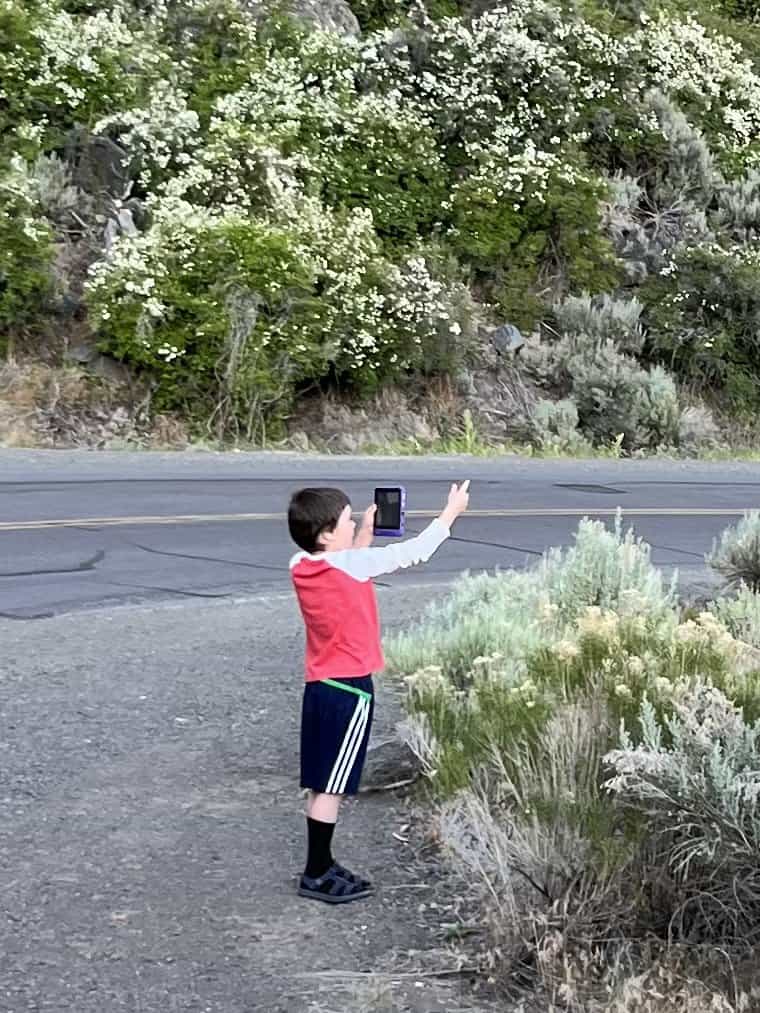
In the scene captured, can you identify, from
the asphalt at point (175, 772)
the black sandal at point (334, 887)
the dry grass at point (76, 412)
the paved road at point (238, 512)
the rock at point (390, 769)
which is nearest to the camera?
the asphalt at point (175, 772)

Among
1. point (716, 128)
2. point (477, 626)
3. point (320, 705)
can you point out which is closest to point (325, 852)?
point (320, 705)

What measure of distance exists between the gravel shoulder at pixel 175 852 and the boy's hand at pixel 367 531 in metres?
1.16

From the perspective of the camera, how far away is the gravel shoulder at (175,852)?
167 inches

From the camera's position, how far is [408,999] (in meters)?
4.15

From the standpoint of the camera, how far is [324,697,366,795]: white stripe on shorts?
4957mm

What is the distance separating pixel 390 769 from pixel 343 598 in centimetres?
151

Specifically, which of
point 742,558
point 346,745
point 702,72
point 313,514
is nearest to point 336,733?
point 346,745

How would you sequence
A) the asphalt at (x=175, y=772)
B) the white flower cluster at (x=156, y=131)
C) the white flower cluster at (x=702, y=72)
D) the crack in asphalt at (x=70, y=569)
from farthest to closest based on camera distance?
the white flower cluster at (x=702, y=72)
the white flower cluster at (x=156, y=131)
the crack in asphalt at (x=70, y=569)
the asphalt at (x=175, y=772)

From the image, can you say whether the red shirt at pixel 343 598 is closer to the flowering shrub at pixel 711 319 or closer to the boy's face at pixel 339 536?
the boy's face at pixel 339 536

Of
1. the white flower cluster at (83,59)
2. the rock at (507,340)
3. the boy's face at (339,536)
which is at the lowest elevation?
the boy's face at (339,536)

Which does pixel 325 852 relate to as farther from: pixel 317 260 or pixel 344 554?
pixel 317 260

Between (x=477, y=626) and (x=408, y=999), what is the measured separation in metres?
3.23

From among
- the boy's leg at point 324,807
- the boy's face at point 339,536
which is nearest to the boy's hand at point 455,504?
the boy's face at point 339,536

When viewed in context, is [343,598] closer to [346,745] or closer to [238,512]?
[346,745]
